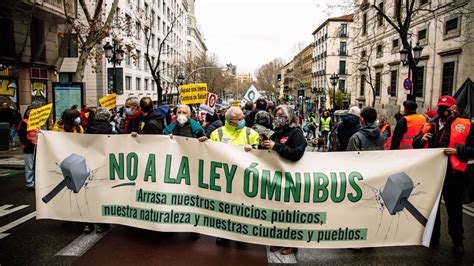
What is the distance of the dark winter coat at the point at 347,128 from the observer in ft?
19.6

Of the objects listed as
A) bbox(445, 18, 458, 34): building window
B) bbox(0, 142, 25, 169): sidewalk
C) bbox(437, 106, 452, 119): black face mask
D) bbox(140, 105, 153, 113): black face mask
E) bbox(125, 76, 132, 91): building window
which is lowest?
bbox(0, 142, 25, 169): sidewalk

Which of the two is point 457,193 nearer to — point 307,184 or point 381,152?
point 381,152

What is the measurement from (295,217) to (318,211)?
11.0 inches

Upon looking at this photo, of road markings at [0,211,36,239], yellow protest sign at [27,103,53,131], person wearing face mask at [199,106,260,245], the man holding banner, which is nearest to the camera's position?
person wearing face mask at [199,106,260,245]

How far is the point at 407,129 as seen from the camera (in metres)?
5.89

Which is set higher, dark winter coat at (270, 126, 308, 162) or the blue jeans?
dark winter coat at (270, 126, 308, 162)

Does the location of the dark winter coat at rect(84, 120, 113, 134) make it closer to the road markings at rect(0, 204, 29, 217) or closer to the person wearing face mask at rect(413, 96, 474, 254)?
the road markings at rect(0, 204, 29, 217)

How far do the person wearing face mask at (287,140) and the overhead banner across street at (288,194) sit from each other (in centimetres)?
13

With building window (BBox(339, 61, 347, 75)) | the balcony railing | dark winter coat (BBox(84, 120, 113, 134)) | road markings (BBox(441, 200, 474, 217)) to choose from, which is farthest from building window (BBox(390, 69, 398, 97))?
building window (BBox(339, 61, 347, 75))

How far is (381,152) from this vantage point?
4.37 m

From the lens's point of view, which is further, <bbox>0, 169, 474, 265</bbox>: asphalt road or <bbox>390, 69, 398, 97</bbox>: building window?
<bbox>390, 69, 398, 97</bbox>: building window

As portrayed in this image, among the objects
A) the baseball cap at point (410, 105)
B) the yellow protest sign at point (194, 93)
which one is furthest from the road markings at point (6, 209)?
the baseball cap at point (410, 105)

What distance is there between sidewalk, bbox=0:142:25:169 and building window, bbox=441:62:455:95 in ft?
74.6

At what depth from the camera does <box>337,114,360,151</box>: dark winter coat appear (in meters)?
5.98
